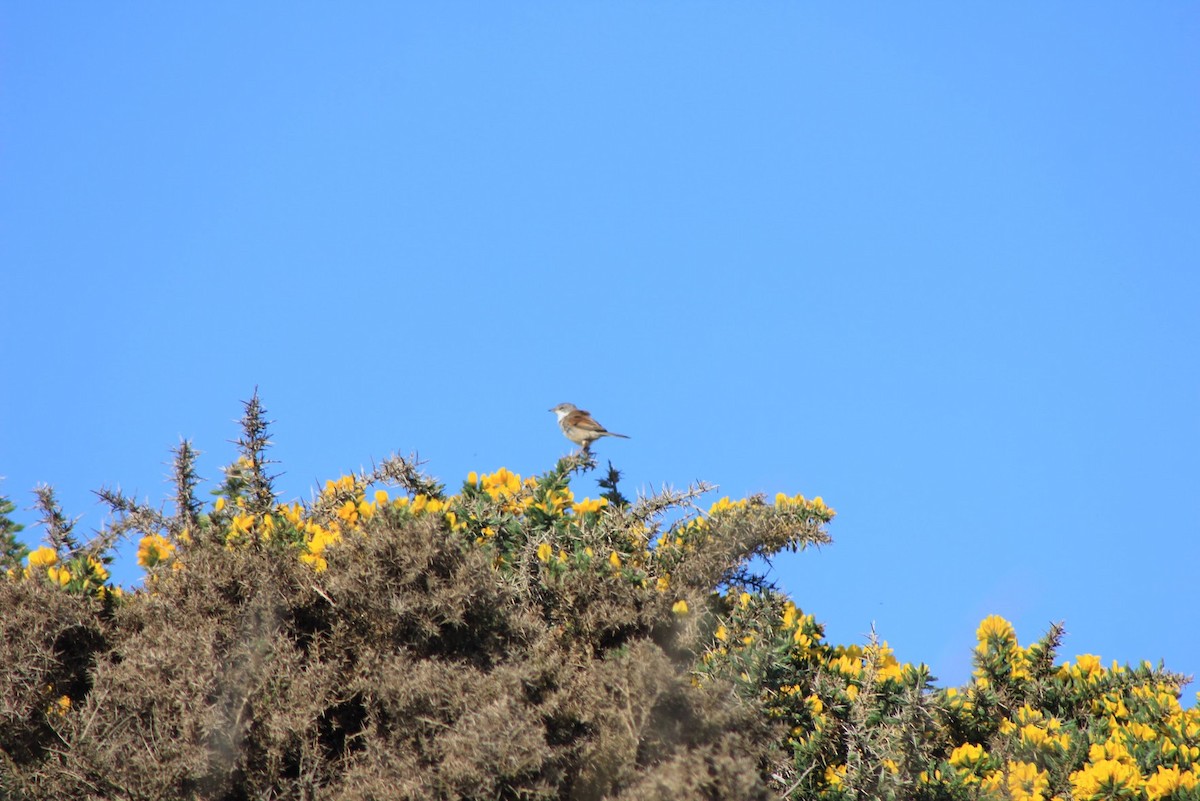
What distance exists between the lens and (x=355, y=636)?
4488 mm

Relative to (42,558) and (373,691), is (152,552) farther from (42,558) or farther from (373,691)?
(373,691)

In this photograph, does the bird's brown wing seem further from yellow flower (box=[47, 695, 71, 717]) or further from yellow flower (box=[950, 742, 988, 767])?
yellow flower (box=[47, 695, 71, 717])

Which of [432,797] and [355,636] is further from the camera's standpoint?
[355,636]

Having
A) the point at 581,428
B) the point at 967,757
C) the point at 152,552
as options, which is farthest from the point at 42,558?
the point at 581,428

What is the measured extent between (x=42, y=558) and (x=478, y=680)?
2.34m

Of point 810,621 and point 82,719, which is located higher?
point 810,621

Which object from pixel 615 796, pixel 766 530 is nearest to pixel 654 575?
pixel 766 530

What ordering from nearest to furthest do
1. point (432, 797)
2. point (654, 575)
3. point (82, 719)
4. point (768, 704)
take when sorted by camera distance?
point (432, 797) → point (82, 719) → point (768, 704) → point (654, 575)

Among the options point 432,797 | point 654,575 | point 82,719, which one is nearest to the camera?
point 432,797

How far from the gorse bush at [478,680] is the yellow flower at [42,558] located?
2cm

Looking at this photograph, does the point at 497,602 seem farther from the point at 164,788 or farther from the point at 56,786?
the point at 56,786

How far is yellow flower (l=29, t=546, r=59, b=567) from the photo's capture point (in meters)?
5.21

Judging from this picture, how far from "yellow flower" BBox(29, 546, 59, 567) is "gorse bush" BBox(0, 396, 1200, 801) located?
2cm

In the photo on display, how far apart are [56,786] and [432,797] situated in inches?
56.2
